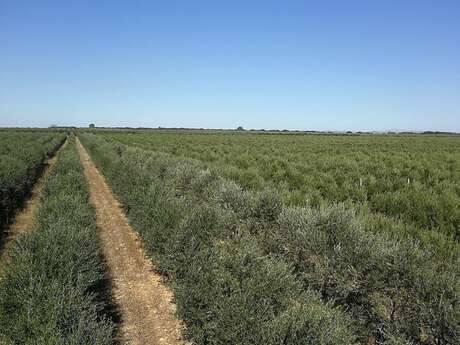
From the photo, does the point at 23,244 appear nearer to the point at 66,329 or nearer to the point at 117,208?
the point at 66,329

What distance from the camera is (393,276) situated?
5.23 m

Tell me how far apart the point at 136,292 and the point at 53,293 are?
103 inches

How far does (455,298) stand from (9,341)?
5.03 m

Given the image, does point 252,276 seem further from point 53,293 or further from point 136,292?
point 136,292

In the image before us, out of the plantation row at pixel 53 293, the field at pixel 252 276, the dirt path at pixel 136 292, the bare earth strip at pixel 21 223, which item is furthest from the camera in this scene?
the bare earth strip at pixel 21 223

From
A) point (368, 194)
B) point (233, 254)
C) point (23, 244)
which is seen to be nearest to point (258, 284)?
point (233, 254)

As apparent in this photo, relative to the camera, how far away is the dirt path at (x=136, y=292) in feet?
18.7

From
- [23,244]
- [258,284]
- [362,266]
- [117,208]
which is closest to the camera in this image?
[258,284]

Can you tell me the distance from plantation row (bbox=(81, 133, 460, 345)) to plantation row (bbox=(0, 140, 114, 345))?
1385mm

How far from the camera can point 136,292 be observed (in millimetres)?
7219

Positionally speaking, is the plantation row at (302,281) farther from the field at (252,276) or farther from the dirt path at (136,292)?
the dirt path at (136,292)

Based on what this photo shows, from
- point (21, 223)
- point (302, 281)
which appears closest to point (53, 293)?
point (302, 281)

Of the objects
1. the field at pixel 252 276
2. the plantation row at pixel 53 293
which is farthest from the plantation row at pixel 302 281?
the plantation row at pixel 53 293

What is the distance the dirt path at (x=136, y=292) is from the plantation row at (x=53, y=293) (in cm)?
38
